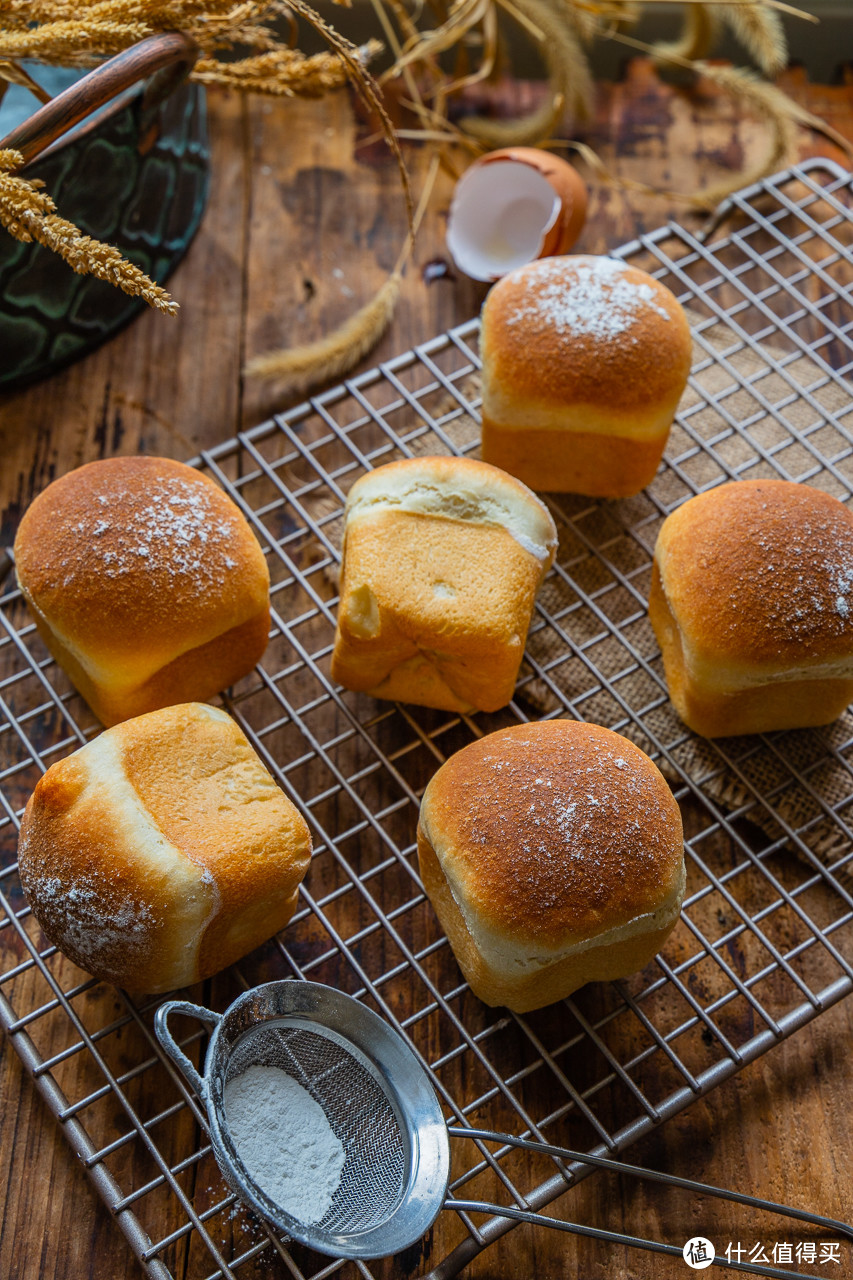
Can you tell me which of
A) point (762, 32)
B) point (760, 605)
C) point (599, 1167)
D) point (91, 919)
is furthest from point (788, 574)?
point (762, 32)

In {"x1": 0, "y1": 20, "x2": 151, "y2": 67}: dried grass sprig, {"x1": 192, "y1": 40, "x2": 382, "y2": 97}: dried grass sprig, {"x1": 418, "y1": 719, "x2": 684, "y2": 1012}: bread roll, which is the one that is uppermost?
{"x1": 0, "y1": 20, "x2": 151, "y2": 67}: dried grass sprig

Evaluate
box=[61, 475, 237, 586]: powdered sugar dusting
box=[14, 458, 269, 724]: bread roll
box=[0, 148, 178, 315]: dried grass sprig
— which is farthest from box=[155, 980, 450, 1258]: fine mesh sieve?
box=[0, 148, 178, 315]: dried grass sprig

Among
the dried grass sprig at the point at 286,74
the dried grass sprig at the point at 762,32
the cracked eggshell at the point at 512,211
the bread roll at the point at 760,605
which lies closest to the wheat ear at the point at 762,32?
the dried grass sprig at the point at 762,32

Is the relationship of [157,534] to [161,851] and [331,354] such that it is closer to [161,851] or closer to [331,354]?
[161,851]

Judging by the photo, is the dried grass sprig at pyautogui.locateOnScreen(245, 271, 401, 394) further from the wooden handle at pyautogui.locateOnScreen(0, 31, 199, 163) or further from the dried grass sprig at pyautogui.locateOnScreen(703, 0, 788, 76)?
the dried grass sprig at pyautogui.locateOnScreen(703, 0, 788, 76)

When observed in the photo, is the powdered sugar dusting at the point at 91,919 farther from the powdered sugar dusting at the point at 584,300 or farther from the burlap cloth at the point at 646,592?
the powdered sugar dusting at the point at 584,300

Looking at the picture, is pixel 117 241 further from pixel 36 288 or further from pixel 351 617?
pixel 351 617
